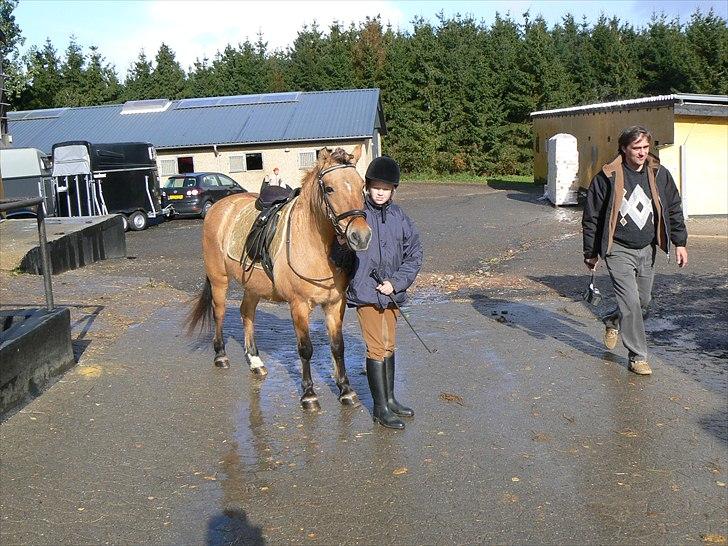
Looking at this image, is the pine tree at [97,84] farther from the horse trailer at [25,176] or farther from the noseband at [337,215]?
the noseband at [337,215]

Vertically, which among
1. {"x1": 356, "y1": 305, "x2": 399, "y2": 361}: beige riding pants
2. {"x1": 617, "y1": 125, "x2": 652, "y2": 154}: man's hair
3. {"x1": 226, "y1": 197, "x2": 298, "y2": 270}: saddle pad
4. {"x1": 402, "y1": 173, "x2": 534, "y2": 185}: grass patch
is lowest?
{"x1": 402, "y1": 173, "x2": 534, "y2": 185}: grass patch

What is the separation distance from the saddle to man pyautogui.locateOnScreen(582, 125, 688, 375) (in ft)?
8.63

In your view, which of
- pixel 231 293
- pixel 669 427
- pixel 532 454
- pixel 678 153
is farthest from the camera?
pixel 678 153

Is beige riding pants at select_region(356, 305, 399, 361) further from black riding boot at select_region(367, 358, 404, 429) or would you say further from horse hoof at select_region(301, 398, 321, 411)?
horse hoof at select_region(301, 398, 321, 411)

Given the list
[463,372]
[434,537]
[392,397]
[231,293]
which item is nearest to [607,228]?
[463,372]

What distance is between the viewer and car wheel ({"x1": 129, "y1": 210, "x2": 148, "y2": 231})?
91.4 feet

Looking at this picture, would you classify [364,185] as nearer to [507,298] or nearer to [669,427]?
[669,427]

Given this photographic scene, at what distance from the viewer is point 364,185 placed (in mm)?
5805

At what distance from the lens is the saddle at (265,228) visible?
6.90 metres

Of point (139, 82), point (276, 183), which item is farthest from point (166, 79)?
point (276, 183)

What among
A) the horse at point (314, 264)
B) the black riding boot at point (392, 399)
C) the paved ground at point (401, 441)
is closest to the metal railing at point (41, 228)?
the paved ground at point (401, 441)

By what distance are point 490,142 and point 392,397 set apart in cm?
4807

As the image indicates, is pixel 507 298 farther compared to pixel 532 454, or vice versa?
pixel 507 298

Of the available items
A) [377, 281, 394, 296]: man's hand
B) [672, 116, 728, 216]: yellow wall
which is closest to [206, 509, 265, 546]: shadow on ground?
[377, 281, 394, 296]: man's hand
